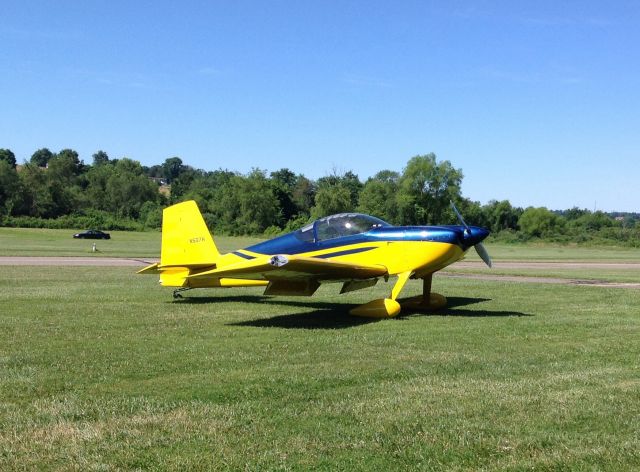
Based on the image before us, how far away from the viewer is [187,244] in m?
14.4

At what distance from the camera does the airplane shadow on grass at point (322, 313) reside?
11.2 m

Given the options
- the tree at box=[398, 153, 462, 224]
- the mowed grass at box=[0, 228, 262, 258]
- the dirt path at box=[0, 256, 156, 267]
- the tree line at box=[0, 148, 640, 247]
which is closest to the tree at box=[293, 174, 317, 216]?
the tree line at box=[0, 148, 640, 247]

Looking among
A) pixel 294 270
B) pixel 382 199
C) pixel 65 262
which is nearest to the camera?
pixel 294 270

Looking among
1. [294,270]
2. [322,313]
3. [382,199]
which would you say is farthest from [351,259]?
[382,199]

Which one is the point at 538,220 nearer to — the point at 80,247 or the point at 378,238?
the point at 80,247

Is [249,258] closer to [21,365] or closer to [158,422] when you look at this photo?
[21,365]

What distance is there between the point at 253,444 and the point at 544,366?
415 cm

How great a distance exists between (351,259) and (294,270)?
6.05ft

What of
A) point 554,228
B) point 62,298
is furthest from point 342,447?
point 554,228

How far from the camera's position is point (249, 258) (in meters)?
13.7

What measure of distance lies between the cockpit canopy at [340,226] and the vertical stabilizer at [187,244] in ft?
7.93

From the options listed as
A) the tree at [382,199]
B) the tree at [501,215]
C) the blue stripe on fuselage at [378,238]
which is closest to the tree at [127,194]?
the tree at [382,199]

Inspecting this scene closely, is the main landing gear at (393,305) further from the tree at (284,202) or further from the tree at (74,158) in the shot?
the tree at (74,158)

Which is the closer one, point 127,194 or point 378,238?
point 378,238
